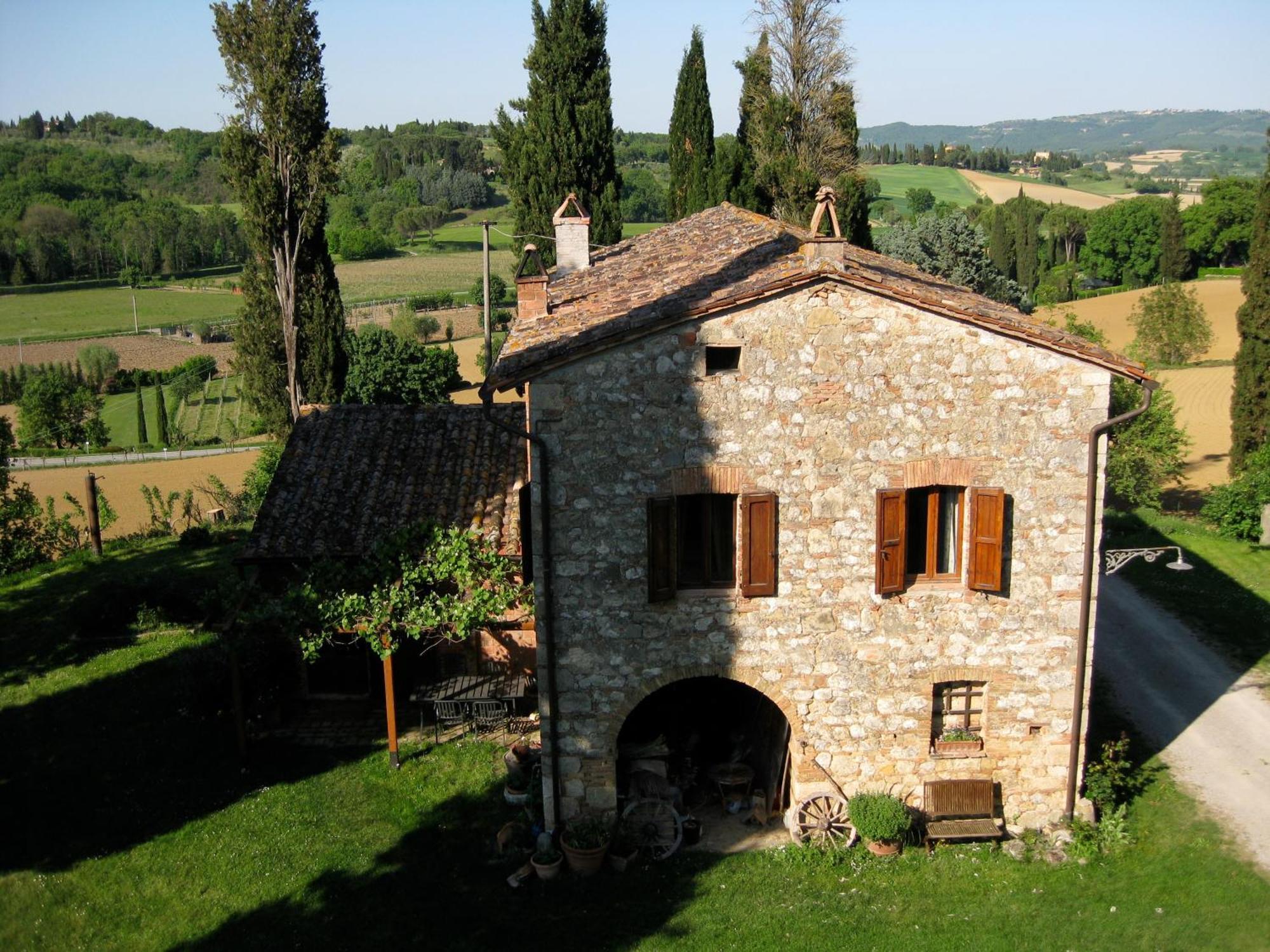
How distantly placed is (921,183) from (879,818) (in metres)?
143

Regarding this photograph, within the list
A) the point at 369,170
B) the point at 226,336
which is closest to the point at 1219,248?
the point at 226,336

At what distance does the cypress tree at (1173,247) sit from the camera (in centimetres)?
7738

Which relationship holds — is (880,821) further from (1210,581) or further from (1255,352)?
(1255,352)

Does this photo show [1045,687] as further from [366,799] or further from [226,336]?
[226,336]

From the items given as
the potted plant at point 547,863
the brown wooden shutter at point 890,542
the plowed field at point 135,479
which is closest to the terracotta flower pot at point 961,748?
the brown wooden shutter at point 890,542

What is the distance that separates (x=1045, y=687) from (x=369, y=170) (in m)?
128

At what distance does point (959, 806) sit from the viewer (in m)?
12.6

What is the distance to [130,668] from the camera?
19.7m

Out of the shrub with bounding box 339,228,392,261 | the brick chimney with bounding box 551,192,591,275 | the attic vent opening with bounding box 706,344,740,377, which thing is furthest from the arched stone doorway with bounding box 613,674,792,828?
the shrub with bounding box 339,228,392,261

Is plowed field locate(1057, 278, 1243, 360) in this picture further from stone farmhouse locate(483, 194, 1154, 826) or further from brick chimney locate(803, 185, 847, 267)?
brick chimney locate(803, 185, 847, 267)

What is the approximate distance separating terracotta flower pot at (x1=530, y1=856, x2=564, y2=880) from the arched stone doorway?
3.80ft

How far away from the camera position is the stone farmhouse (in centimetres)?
1179

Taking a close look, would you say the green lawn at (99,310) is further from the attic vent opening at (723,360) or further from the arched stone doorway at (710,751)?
the attic vent opening at (723,360)

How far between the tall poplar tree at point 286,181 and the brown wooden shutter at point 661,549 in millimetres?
21662
